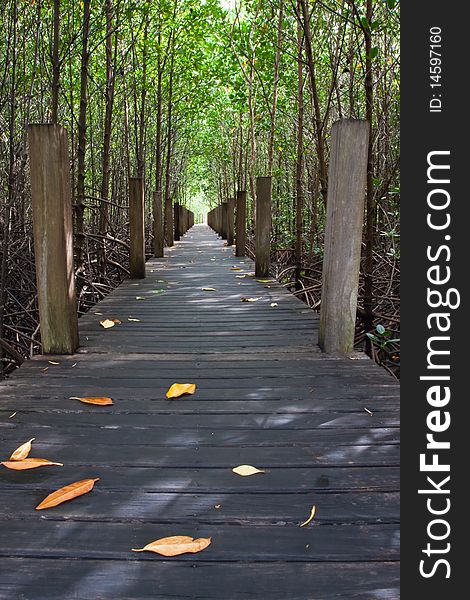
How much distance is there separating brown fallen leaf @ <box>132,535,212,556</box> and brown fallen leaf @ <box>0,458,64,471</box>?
54 centimetres

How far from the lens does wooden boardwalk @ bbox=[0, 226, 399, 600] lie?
47.6 inches

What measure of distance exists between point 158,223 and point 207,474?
6909 millimetres

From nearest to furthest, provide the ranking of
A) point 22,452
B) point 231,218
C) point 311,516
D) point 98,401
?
point 311,516 < point 22,452 < point 98,401 < point 231,218

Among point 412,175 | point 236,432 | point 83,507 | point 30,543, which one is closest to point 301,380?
point 236,432

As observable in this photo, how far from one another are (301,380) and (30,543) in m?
1.49

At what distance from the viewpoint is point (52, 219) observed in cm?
269

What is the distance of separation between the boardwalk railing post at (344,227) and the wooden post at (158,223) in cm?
559

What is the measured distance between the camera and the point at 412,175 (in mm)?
1745

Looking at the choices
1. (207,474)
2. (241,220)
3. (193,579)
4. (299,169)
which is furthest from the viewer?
(241,220)

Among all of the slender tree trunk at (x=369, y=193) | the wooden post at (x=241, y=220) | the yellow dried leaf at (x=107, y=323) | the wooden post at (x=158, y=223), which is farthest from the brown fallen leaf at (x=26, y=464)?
the wooden post at (x=241, y=220)

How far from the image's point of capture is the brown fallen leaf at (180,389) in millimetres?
2334

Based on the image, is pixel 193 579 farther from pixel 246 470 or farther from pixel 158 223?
pixel 158 223

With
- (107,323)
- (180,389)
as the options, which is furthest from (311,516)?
(107,323)

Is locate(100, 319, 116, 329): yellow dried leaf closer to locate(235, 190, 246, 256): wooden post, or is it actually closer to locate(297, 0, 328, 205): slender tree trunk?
locate(297, 0, 328, 205): slender tree trunk
